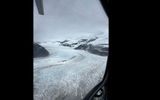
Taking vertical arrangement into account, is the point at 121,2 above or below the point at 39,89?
above

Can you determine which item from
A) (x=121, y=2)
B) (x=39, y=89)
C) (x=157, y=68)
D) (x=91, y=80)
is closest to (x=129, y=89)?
(x=157, y=68)

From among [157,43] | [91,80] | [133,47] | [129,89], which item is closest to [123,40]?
[133,47]
